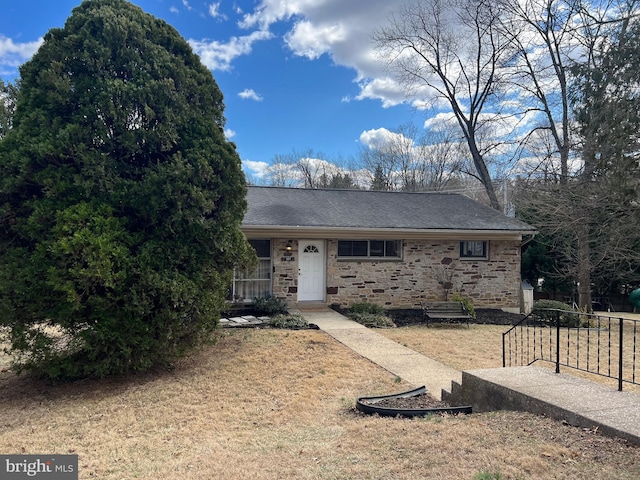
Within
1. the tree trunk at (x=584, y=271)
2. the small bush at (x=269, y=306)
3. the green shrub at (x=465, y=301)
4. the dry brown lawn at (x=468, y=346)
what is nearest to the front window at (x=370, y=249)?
the green shrub at (x=465, y=301)

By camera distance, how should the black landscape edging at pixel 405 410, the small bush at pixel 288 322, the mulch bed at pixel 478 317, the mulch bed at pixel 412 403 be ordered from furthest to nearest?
1. the mulch bed at pixel 478 317
2. the small bush at pixel 288 322
3. the mulch bed at pixel 412 403
4. the black landscape edging at pixel 405 410

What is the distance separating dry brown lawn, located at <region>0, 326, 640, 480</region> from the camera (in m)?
3.02

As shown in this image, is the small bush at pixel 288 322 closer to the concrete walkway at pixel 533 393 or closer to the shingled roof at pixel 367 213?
the shingled roof at pixel 367 213

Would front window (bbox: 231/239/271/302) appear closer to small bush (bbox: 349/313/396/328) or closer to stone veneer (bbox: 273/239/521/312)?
stone veneer (bbox: 273/239/521/312)

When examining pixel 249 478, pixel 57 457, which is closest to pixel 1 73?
pixel 57 457

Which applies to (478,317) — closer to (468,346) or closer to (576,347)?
(576,347)

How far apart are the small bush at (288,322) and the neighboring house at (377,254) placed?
70.8 inches

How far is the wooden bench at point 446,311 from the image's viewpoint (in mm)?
10973

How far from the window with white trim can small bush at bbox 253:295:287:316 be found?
233 inches

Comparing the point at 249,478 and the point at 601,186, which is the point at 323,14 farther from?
the point at 249,478

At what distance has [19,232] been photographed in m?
5.81

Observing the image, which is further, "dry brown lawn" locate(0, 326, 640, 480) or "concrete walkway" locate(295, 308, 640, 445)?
"concrete walkway" locate(295, 308, 640, 445)

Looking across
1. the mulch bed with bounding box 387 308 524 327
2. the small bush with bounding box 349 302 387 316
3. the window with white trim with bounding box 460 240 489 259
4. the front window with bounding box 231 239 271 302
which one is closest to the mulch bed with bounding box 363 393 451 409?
the mulch bed with bounding box 387 308 524 327


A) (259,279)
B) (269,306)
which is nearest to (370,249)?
(259,279)
